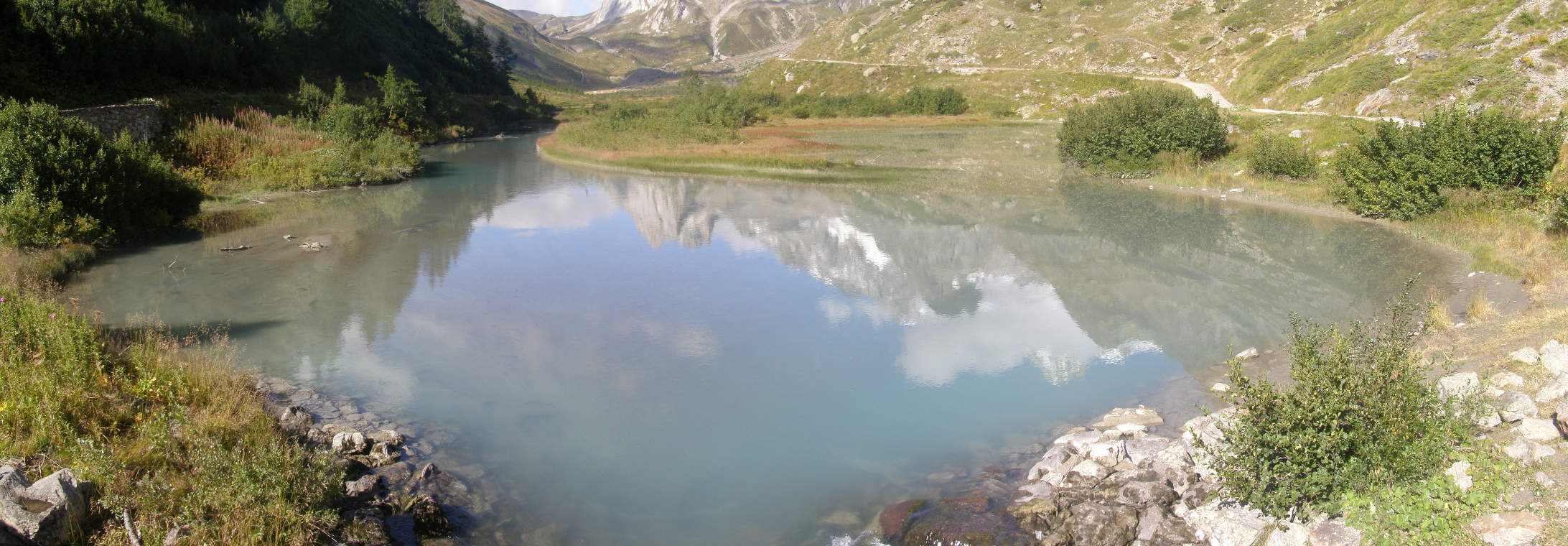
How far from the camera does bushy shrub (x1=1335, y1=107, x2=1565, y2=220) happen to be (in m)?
17.4

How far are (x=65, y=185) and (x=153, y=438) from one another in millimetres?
13630

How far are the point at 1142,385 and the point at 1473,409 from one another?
175 inches

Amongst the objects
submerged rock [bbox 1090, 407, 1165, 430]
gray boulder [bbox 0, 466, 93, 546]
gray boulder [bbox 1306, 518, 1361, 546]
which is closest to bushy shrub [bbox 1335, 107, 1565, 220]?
submerged rock [bbox 1090, 407, 1165, 430]

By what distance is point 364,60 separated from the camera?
55250 millimetres

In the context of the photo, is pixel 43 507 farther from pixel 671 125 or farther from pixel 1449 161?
pixel 671 125

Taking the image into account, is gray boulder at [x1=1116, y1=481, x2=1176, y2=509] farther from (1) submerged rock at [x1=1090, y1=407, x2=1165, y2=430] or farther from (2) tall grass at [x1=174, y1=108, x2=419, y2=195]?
(2) tall grass at [x1=174, y1=108, x2=419, y2=195]

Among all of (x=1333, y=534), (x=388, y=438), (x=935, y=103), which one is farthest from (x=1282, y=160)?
(x=935, y=103)

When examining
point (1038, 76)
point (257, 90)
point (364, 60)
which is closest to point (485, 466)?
point (257, 90)

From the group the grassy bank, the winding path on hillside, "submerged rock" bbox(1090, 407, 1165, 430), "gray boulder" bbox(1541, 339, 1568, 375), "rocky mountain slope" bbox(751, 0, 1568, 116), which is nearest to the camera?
"gray boulder" bbox(1541, 339, 1568, 375)

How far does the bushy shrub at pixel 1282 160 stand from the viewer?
24477mm

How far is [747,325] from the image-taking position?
1334 centimetres

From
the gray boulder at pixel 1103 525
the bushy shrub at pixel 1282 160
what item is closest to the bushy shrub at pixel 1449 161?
the bushy shrub at pixel 1282 160

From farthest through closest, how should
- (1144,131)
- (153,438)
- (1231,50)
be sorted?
(1231,50)
(1144,131)
(153,438)

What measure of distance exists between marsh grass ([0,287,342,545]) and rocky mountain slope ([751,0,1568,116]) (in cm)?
2579
